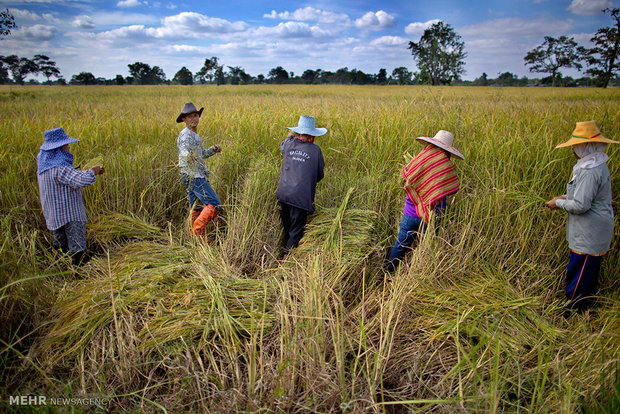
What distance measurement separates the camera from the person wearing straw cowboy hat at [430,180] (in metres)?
2.64

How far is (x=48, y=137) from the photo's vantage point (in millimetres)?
2646

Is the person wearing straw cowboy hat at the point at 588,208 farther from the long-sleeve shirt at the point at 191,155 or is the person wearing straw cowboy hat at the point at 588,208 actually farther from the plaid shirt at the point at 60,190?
the plaid shirt at the point at 60,190

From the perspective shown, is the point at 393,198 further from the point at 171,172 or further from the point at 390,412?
the point at 171,172

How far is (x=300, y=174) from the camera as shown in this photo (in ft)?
9.93

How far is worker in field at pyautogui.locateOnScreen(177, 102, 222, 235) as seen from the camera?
10.6 ft

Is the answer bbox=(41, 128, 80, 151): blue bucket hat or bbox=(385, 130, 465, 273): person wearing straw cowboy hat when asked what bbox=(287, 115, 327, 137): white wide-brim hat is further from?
bbox=(41, 128, 80, 151): blue bucket hat

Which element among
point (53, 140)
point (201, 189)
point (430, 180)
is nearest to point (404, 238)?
point (430, 180)

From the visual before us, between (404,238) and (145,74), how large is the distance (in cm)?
7443

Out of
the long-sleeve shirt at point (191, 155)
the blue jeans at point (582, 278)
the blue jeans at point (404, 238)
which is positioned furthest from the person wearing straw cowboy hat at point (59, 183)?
the blue jeans at point (582, 278)

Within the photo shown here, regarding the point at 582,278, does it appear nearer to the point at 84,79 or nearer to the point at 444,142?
the point at 444,142

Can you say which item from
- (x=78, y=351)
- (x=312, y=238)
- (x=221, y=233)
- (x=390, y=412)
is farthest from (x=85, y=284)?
(x=390, y=412)

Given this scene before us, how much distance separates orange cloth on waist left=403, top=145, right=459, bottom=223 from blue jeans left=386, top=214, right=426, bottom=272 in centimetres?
12

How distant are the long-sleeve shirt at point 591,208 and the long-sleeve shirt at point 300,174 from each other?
199 centimetres

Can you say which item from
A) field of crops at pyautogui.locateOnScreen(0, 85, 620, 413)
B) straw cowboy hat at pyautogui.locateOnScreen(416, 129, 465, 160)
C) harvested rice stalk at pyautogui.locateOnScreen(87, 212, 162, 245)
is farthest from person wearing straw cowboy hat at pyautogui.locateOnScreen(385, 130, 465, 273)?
harvested rice stalk at pyautogui.locateOnScreen(87, 212, 162, 245)
